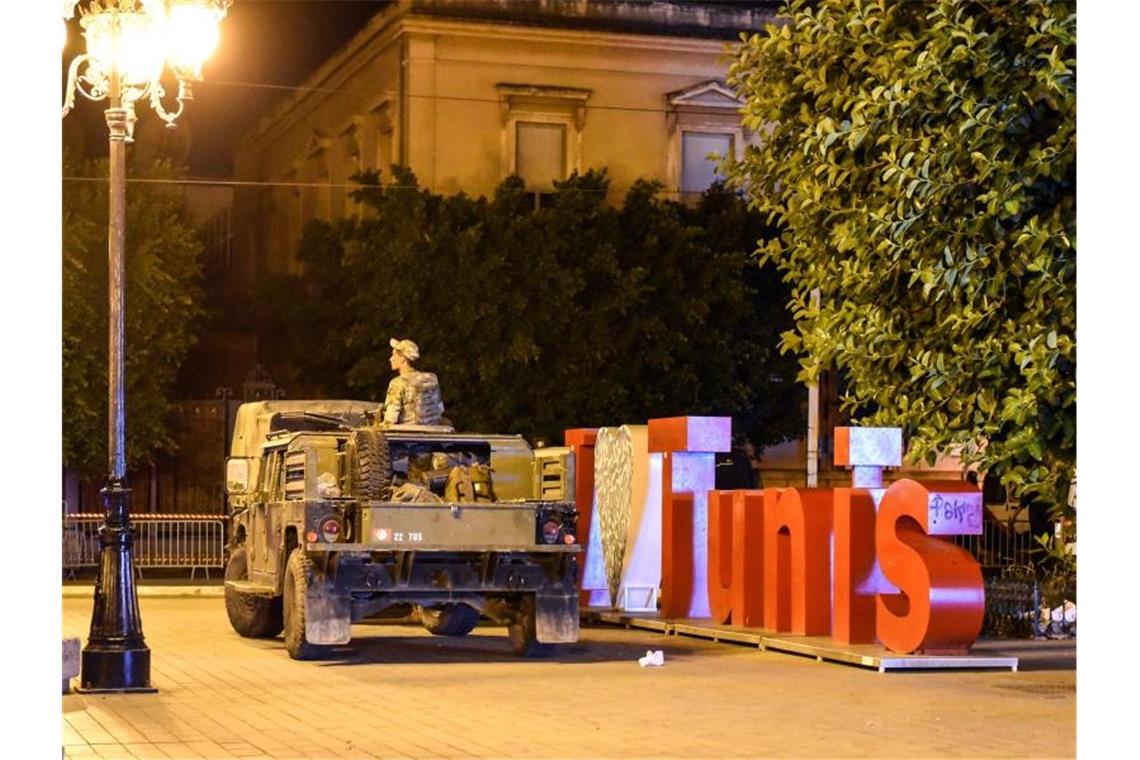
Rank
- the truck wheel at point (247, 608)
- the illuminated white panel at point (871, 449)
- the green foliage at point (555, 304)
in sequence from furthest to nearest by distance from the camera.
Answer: the green foliage at point (555, 304) → the truck wheel at point (247, 608) → the illuminated white panel at point (871, 449)

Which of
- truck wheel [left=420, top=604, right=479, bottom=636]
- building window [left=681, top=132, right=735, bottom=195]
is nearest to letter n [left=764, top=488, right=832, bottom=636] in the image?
truck wheel [left=420, top=604, right=479, bottom=636]

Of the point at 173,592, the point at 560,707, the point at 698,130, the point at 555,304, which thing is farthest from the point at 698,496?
the point at 698,130

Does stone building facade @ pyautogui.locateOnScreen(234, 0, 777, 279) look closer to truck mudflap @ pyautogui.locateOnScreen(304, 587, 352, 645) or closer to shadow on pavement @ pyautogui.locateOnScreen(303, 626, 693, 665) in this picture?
shadow on pavement @ pyautogui.locateOnScreen(303, 626, 693, 665)

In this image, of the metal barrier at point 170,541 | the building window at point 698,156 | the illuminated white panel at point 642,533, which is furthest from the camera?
the building window at point 698,156

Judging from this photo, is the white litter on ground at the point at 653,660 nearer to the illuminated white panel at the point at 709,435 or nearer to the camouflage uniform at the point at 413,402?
the camouflage uniform at the point at 413,402

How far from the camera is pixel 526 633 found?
18422mm

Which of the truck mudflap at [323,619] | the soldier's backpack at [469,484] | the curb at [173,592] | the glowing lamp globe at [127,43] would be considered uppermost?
the glowing lamp globe at [127,43]

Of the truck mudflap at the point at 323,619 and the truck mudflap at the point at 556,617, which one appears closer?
the truck mudflap at the point at 323,619

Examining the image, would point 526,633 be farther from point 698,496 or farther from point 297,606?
point 698,496

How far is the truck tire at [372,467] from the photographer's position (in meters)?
17.8

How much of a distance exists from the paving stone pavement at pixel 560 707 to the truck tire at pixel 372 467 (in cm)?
166

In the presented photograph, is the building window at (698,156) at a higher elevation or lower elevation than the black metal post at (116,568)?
higher

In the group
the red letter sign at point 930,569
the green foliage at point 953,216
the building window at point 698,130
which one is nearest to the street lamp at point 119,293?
the green foliage at point 953,216

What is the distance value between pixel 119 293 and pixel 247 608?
6457 mm
